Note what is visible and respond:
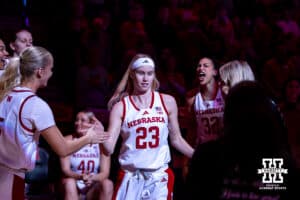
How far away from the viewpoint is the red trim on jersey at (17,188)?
508cm

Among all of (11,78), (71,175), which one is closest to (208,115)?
(71,175)

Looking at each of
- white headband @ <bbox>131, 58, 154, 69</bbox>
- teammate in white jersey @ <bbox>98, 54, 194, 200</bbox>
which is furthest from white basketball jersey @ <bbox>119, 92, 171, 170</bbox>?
white headband @ <bbox>131, 58, 154, 69</bbox>

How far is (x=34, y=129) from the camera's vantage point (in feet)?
16.5

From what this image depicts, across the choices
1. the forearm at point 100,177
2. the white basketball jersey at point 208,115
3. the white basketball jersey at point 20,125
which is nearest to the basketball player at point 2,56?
the white basketball jersey at point 20,125

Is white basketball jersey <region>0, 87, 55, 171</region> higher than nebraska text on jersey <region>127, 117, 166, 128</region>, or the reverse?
nebraska text on jersey <region>127, 117, 166, 128</region>

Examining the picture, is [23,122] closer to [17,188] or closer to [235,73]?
[17,188]

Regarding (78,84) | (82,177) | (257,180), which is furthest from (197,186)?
(78,84)

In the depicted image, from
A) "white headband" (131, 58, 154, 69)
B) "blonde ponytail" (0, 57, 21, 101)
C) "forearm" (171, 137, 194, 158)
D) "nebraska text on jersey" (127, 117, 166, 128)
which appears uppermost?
"white headband" (131, 58, 154, 69)

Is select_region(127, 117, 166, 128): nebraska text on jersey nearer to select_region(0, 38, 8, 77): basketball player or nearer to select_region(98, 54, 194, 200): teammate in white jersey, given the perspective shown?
select_region(98, 54, 194, 200): teammate in white jersey

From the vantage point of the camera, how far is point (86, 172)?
8586mm

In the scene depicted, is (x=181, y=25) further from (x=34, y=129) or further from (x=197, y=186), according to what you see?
(x=197, y=186)

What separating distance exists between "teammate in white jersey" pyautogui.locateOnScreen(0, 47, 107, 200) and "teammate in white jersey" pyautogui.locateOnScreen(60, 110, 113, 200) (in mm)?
2923

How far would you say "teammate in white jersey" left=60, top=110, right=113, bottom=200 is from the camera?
26.7ft

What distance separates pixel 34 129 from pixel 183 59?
5639 millimetres
